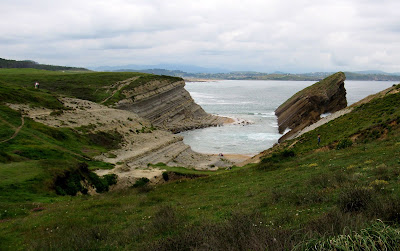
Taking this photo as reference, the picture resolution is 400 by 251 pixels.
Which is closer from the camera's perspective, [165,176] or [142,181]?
[142,181]

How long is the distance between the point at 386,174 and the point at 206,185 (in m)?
12.0

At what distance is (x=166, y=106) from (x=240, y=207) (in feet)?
219

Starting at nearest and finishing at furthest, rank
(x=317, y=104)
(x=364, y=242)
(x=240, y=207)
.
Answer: (x=364, y=242), (x=240, y=207), (x=317, y=104)

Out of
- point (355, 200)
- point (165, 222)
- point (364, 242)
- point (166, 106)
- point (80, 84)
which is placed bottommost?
point (166, 106)

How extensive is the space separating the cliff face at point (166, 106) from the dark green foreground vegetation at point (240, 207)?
4167cm

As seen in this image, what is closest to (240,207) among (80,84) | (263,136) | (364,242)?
(364,242)

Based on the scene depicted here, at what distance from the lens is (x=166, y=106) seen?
7888 cm

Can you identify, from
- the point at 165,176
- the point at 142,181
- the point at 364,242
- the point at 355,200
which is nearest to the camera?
the point at 364,242

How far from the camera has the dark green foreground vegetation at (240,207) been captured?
7883mm

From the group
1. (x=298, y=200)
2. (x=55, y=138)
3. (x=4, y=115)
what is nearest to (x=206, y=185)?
(x=298, y=200)

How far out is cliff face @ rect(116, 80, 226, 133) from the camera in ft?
233

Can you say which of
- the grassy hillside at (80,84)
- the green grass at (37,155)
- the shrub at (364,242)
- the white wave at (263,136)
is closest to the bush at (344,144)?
the shrub at (364,242)

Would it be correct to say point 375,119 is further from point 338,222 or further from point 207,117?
point 207,117

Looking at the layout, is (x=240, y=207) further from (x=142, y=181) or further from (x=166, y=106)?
(x=166, y=106)
